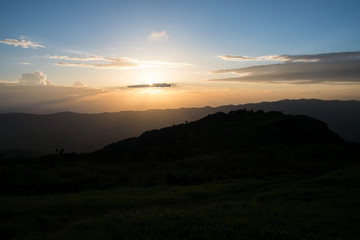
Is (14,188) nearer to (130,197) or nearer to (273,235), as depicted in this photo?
(130,197)

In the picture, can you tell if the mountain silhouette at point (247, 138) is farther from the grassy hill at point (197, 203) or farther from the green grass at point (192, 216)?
the green grass at point (192, 216)

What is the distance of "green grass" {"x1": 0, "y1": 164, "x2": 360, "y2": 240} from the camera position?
29.3ft

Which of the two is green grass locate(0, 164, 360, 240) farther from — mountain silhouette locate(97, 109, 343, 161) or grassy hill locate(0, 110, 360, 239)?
mountain silhouette locate(97, 109, 343, 161)

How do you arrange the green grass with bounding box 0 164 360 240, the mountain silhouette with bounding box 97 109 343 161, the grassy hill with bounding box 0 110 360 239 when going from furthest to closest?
the mountain silhouette with bounding box 97 109 343 161 → the grassy hill with bounding box 0 110 360 239 → the green grass with bounding box 0 164 360 240

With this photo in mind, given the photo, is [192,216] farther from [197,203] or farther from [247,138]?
[247,138]

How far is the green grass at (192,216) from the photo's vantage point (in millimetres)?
8945

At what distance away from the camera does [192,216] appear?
1065cm

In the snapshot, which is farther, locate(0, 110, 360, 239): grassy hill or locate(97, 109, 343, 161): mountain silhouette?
locate(97, 109, 343, 161): mountain silhouette

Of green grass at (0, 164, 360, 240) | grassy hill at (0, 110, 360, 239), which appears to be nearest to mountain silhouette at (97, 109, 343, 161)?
grassy hill at (0, 110, 360, 239)

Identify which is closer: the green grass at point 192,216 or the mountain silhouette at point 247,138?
the green grass at point 192,216

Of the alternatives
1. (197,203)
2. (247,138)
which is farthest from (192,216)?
(247,138)

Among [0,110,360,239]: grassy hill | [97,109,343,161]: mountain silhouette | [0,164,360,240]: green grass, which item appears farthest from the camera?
[97,109,343,161]: mountain silhouette

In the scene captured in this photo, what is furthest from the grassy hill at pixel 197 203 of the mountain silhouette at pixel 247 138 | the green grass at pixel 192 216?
the mountain silhouette at pixel 247 138

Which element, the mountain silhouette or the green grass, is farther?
the mountain silhouette
